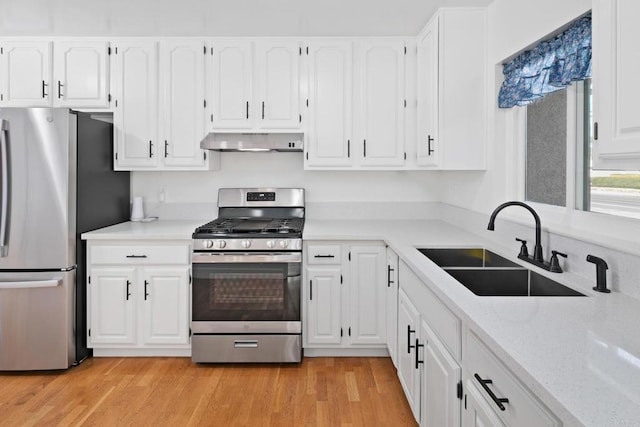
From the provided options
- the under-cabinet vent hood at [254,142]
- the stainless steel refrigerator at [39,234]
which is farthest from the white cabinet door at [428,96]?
the stainless steel refrigerator at [39,234]

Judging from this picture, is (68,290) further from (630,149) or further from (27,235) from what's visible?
(630,149)

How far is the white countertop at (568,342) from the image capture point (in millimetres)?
932

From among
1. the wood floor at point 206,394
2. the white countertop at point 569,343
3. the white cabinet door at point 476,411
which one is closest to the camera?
the white countertop at point 569,343

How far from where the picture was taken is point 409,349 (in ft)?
8.27

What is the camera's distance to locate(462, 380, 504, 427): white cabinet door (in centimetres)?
134

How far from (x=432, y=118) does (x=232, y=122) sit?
58.3 inches

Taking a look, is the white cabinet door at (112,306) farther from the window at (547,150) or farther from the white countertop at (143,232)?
the window at (547,150)

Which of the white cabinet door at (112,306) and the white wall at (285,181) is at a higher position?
the white wall at (285,181)

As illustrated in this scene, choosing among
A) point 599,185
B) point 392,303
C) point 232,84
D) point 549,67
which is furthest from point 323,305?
point 549,67

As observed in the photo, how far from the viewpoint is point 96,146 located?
3.46 metres

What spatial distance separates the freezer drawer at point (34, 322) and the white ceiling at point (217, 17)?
5.56 ft

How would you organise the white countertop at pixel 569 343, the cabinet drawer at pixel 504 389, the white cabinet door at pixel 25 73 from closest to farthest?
the white countertop at pixel 569 343 → the cabinet drawer at pixel 504 389 → the white cabinet door at pixel 25 73

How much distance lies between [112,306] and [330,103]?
215cm

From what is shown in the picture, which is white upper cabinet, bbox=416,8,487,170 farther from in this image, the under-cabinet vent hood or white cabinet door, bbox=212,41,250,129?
white cabinet door, bbox=212,41,250,129
